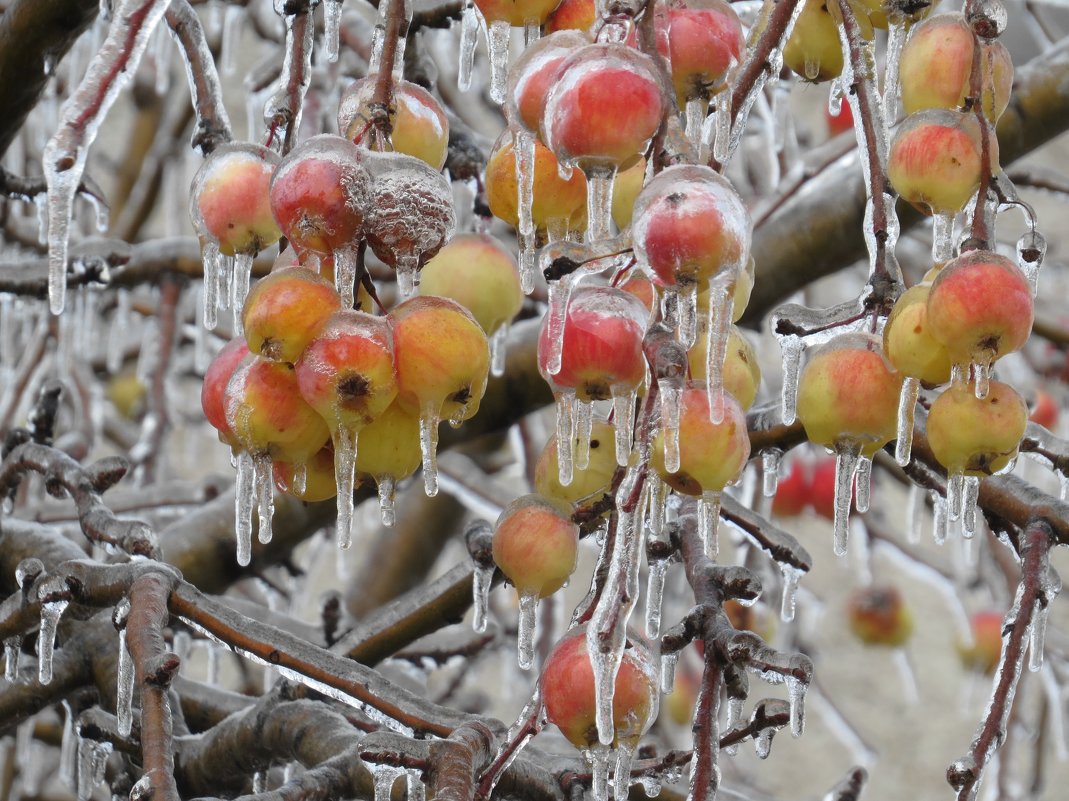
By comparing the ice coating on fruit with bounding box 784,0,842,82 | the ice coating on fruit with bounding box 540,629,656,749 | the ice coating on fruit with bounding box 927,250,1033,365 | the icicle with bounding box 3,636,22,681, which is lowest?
the ice coating on fruit with bounding box 540,629,656,749

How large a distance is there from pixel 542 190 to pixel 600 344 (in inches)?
4.2

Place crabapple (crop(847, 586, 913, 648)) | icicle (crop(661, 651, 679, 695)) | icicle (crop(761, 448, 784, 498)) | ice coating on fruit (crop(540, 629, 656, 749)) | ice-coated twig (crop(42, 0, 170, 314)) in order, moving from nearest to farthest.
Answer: ice coating on fruit (crop(540, 629, 656, 749)) < ice-coated twig (crop(42, 0, 170, 314)) < icicle (crop(661, 651, 679, 695)) < icicle (crop(761, 448, 784, 498)) < crabapple (crop(847, 586, 913, 648))

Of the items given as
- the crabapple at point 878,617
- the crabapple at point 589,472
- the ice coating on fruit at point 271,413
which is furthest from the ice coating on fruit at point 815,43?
the crabapple at point 878,617

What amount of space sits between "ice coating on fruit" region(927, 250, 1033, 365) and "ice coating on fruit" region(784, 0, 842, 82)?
0.17 m

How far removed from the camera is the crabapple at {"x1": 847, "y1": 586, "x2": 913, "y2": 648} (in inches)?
101

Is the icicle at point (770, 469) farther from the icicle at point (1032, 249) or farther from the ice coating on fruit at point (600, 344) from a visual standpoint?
the ice coating on fruit at point (600, 344)

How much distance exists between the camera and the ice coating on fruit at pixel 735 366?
0.70 metres

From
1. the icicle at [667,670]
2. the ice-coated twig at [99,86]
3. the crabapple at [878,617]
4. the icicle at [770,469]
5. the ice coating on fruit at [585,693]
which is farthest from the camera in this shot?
the crabapple at [878,617]

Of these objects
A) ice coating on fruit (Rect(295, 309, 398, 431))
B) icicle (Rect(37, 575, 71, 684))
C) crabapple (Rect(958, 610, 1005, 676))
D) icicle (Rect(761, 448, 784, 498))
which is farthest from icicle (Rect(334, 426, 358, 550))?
crabapple (Rect(958, 610, 1005, 676))

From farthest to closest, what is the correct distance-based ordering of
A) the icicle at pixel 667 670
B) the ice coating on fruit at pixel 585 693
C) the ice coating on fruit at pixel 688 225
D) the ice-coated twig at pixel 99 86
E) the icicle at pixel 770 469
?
the icicle at pixel 770 469 → the icicle at pixel 667 670 → the ice-coated twig at pixel 99 86 → the ice coating on fruit at pixel 585 693 → the ice coating on fruit at pixel 688 225

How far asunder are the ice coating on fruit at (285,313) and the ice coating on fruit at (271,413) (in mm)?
19

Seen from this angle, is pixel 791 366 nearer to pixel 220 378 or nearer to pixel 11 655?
pixel 220 378

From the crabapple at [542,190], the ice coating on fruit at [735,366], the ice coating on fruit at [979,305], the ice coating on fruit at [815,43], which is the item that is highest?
the ice coating on fruit at [815,43]

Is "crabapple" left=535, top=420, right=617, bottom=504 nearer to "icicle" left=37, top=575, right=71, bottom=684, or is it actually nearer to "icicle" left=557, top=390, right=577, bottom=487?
"icicle" left=557, top=390, right=577, bottom=487
